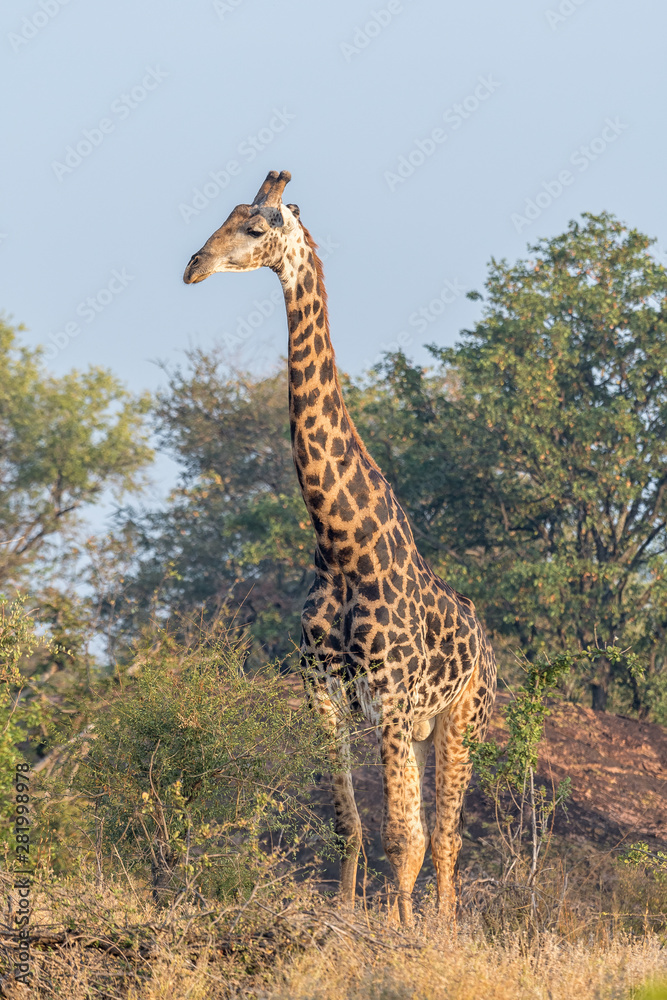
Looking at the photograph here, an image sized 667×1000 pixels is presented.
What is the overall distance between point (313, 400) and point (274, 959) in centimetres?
424

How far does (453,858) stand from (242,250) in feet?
19.3

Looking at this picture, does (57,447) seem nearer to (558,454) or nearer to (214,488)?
(214,488)

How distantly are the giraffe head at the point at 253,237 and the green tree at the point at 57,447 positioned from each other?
21.5m

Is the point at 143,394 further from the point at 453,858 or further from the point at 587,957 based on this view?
the point at 587,957

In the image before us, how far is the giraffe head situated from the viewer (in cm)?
772

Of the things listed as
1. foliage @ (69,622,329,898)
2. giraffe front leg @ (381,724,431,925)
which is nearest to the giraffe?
giraffe front leg @ (381,724,431,925)

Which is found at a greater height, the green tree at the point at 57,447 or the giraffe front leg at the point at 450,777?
the green tree at the point at 57,447

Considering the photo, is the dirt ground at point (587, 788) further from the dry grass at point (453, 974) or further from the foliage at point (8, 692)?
the dry grass at point (453, 974)

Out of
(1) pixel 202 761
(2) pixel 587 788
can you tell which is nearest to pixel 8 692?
(1) pixel 202 761

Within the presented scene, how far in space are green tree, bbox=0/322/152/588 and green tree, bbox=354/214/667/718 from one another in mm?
11714

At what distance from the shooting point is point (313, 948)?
6301 mm

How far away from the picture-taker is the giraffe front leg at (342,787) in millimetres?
8391

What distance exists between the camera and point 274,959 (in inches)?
250

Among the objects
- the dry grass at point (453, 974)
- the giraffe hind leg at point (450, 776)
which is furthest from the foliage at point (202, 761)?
the giraffe hind leg at point (450, 776)
